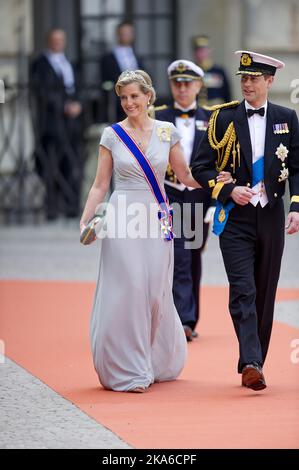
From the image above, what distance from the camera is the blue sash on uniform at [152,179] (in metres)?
7.84

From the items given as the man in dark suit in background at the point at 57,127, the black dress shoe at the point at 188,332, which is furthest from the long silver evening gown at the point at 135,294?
the man in dark suit in background at the point at 57,127

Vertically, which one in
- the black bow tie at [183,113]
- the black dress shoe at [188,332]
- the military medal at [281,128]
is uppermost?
the military medal at [281,128]

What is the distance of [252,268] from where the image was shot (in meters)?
7.76

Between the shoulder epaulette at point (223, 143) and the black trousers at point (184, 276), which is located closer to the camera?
the shoulder epaulette at point (223, 143)

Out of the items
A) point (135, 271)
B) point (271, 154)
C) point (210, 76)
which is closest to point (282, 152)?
point (271, 154)

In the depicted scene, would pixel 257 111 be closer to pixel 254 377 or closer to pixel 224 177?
pixel 224 177

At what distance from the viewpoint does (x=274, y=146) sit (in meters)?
7.75

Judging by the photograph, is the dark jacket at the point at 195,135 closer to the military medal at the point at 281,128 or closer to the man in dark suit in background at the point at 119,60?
the military medal at the point at 281,128

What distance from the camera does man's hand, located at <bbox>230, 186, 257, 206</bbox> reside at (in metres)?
7.66

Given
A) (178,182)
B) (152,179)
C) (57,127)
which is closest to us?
(152,179)

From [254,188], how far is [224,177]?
18 cm

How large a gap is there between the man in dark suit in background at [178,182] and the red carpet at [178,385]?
26 cm

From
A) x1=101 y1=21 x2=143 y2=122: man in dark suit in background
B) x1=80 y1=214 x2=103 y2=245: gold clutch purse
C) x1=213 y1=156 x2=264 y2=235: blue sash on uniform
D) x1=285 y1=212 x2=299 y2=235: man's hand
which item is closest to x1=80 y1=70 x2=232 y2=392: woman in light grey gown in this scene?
x1=80 y1=214 x2=103 y2=245: gold clutch purse

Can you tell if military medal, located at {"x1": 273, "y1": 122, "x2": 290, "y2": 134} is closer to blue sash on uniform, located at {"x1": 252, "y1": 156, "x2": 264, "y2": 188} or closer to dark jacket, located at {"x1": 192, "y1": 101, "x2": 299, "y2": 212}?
dark jacket, located at {"x1": 192, "y1": 101, "x2": 299, "y2": 212}
